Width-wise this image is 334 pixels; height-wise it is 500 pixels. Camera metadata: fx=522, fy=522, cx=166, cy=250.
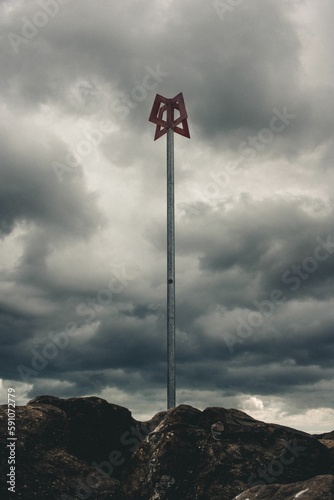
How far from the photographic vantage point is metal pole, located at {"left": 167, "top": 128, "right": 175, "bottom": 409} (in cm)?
1592

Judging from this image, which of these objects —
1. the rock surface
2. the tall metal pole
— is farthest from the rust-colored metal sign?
the rock surface

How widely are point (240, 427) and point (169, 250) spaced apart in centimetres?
734

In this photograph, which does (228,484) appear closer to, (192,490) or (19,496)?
(192,490)

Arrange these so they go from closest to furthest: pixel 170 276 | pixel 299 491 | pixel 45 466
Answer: pixel 299 491
pixel 45 466
pixel 170 276

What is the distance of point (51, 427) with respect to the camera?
1201 centimetres

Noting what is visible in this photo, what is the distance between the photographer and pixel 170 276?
17016mm

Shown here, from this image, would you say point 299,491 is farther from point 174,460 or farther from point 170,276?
point 170,276

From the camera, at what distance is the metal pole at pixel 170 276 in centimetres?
1592

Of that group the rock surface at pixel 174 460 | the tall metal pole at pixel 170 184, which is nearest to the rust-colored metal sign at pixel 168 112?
the tall metal pole at pixel 170 184

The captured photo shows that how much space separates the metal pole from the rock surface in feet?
12.5

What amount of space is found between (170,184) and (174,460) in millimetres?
10059

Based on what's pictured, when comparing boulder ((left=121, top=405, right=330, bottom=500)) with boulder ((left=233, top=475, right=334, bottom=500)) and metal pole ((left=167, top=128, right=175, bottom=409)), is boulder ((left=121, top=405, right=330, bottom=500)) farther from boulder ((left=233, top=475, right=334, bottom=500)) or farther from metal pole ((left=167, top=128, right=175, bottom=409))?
metal pole ((left=167, top=128, right=175, bottom=409))

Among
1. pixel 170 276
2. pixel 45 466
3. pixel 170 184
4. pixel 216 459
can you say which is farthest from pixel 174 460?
pixel 170 184

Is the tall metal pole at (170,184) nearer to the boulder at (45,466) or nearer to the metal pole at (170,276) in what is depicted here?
the metal pole at (170,276)
